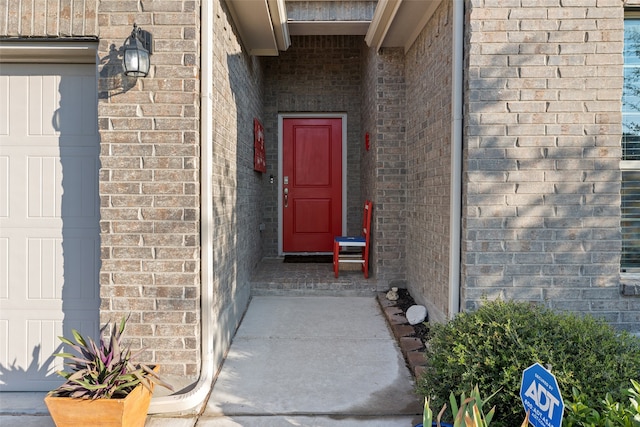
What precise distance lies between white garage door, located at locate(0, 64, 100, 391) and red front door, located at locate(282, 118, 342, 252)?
3617 mm

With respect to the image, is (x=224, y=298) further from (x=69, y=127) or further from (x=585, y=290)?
(x=585, y=290)

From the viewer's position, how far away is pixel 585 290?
2770 millimetres

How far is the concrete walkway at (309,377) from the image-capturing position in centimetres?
243

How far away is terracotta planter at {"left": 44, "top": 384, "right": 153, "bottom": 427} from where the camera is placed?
6.90 feet

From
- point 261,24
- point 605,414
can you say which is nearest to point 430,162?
point 261,24

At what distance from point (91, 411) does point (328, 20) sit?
4.29 m

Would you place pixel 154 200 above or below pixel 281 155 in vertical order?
below

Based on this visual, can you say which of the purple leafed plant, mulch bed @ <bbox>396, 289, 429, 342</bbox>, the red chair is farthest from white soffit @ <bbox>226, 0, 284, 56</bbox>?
mulch bed @ <bbox>396, 289, 429, 342</bbox>

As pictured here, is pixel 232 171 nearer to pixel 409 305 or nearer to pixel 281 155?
pixel 409 305

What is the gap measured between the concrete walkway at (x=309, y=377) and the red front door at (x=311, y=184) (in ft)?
7.23

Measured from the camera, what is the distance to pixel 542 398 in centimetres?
150

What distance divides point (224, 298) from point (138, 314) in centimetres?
77

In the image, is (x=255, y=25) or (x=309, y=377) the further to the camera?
(x=255, y=25)

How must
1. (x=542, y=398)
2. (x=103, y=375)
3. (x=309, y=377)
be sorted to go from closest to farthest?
(x=542, y=398)
(x=103, y=375)
(x=309, y=377)
